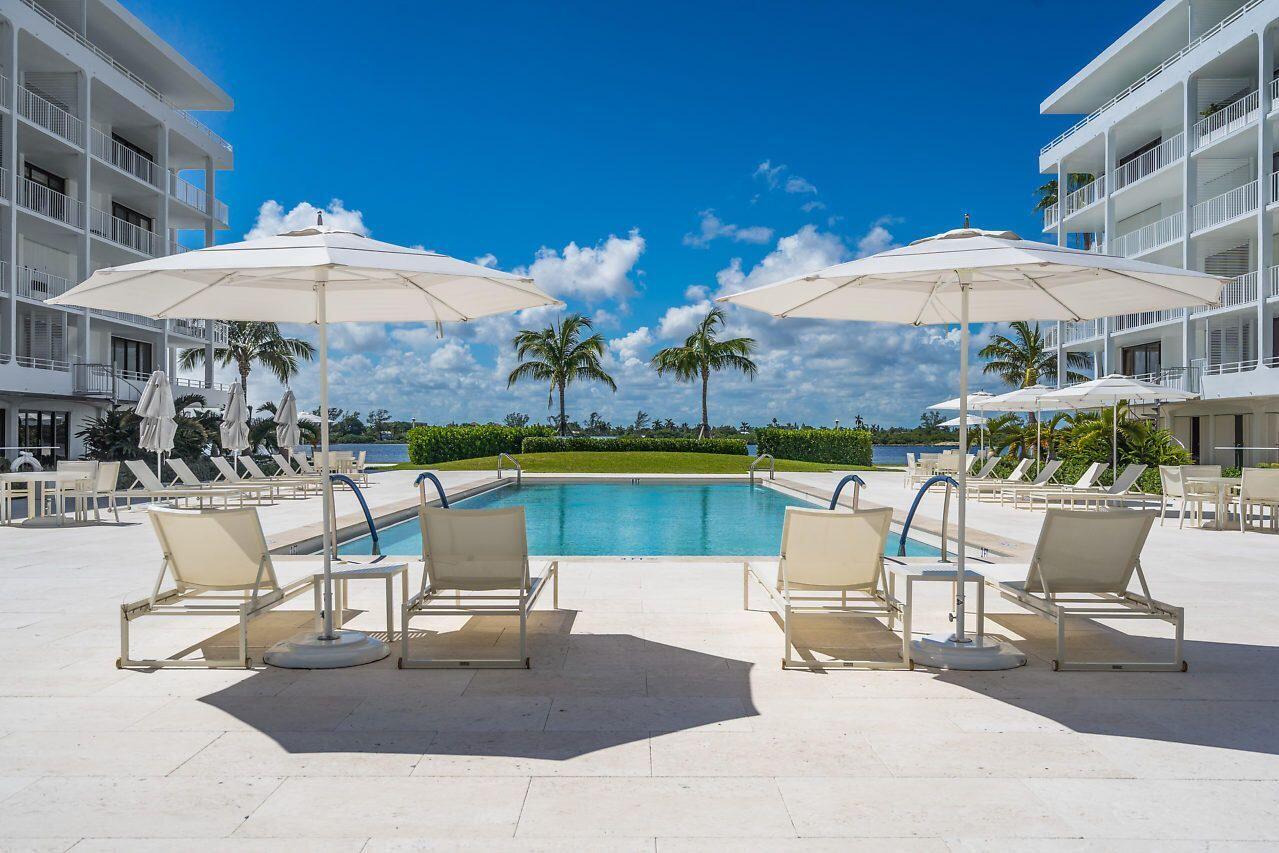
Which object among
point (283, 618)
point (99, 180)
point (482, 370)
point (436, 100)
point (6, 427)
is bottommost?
point (283, 618)

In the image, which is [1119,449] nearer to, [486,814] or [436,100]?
[486,814]

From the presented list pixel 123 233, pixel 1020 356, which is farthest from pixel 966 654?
pixel 1020 356

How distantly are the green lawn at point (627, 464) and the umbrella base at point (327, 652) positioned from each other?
23.5 metres

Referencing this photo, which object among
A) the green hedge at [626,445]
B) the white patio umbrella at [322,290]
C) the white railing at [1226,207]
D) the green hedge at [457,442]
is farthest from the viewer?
the green hedge at [626,445]

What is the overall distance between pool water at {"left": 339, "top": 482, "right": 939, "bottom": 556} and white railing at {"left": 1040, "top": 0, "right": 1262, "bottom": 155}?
19766mm

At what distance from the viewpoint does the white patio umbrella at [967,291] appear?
4938 mm

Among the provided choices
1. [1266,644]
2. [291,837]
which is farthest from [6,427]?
[1266,644]

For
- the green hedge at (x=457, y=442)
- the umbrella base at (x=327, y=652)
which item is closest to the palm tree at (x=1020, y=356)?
the green hedge at (x=457, y=442)

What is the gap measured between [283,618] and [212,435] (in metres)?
21.1

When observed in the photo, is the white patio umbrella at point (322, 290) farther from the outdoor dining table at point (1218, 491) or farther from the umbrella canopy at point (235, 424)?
the umbrella canopy at point (235, 424)

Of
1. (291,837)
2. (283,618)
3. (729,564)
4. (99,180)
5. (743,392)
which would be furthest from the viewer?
(743,392)

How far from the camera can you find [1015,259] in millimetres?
4664

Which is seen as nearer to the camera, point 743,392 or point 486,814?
point 486,814

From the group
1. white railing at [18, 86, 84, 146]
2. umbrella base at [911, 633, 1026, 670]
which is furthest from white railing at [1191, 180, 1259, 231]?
white railing at [18, 86, 84, 146]
